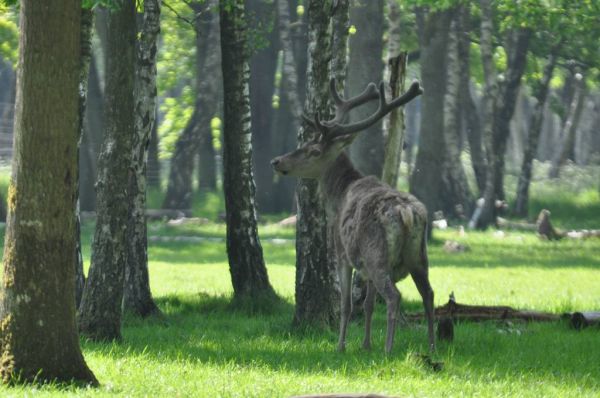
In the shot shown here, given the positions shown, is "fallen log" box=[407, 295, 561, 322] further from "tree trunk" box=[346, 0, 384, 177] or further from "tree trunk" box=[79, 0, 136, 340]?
"tree trunk" box=[346, 0, 384, 177]

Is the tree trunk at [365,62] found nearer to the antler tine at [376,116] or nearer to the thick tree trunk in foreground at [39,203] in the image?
the antler tine at [376,116]

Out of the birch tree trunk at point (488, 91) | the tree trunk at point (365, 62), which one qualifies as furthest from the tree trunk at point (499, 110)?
the tree trunk at point (365, 62)

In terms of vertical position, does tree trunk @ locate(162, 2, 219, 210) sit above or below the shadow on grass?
above

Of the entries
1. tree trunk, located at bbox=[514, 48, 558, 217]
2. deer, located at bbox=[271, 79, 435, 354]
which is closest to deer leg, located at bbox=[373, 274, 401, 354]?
deer, located at bbox=[271, 79, 435, 354]

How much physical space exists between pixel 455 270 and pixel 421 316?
10385 mm

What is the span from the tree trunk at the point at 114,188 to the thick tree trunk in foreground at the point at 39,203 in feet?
10.4

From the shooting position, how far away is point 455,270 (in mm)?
25812

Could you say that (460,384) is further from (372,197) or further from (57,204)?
(57,204)

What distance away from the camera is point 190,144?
4100 cm

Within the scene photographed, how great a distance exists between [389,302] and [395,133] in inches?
166

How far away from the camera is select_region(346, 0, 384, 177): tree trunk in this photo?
29.9 m

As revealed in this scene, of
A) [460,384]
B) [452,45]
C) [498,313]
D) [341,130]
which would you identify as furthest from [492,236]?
[460,384]

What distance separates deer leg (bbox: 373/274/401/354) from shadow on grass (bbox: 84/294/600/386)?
0.58 feet

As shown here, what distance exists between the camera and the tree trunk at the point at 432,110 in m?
34.7
